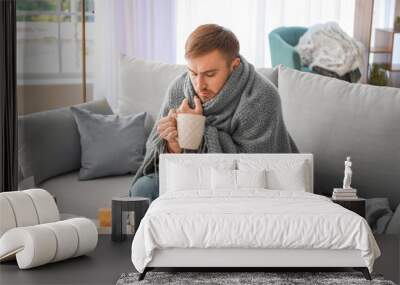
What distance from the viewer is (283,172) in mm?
3598

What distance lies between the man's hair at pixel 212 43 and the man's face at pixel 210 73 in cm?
2

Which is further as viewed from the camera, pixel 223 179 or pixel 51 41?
pixel 51 41

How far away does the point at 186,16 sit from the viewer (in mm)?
5656

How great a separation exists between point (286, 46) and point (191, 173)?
196 centimetres

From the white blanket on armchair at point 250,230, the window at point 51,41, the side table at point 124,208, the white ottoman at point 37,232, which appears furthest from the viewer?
the window at point 51,41

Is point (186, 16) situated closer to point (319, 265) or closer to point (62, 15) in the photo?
point (62, 15)

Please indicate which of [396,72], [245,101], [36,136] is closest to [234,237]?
[245,101]

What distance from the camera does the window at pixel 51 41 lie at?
4.68m

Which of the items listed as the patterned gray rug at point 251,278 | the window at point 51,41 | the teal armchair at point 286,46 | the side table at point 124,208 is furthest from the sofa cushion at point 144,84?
the patterned gray rug at point 251,278

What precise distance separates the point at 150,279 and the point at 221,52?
4.45 feet

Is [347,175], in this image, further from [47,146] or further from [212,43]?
[47,146]

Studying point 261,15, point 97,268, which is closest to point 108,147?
point 97,268

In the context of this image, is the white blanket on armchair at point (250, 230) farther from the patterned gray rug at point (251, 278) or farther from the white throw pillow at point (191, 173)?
the white throw pillow at point (191, 173)

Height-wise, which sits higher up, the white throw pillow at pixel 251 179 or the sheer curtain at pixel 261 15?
the sheer curtain at pixel 261 15
